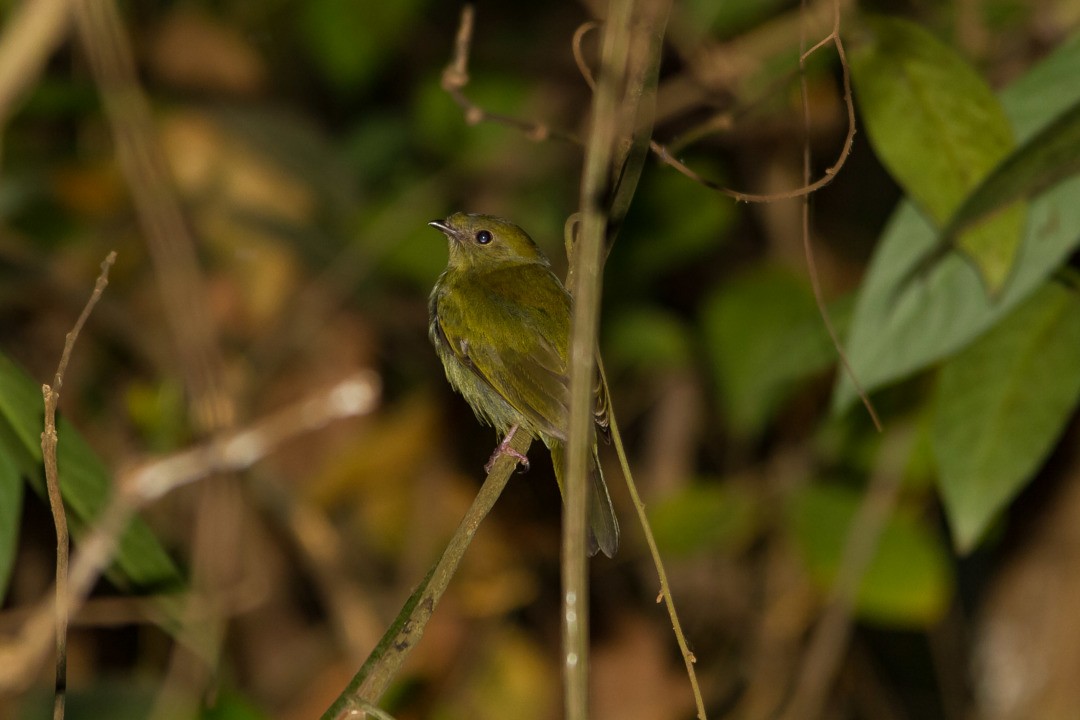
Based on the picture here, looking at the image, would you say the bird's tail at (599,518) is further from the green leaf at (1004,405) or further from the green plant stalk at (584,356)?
the green plant stalk at (584,356)

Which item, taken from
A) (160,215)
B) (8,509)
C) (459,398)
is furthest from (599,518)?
(459,398)

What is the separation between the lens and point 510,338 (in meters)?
3.36

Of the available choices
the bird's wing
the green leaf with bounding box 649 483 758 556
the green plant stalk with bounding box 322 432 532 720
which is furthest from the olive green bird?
the green plant stalk with bounding box 322 432 532 720

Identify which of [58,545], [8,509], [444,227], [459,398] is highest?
[444,227]

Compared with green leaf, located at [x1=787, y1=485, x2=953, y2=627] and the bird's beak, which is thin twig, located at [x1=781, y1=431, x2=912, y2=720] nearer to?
green leaf, located at [x1=787, y1=485, x2=953, y2=627]

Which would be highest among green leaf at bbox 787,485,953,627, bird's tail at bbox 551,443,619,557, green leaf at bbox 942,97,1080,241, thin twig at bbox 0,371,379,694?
green leaf at bbox 942,97,1080,241

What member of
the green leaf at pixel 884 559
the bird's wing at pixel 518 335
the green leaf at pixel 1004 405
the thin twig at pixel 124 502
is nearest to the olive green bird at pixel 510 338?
the bird's wing at pixel 518 335

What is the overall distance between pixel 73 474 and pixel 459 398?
319cm

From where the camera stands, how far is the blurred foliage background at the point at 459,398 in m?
3.96

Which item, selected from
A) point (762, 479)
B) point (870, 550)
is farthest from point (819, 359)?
point (762, 479)

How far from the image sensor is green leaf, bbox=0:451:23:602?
1976 millimetres

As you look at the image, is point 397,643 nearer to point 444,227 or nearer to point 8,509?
point 8,509

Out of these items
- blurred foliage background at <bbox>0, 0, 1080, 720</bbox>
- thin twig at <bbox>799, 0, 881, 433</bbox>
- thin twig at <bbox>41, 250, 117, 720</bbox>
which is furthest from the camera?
blurred foliage background at <bbox>0, 0, 1080, 720</bbox>

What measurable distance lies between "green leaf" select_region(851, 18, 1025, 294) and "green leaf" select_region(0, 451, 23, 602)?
67.1 inches
